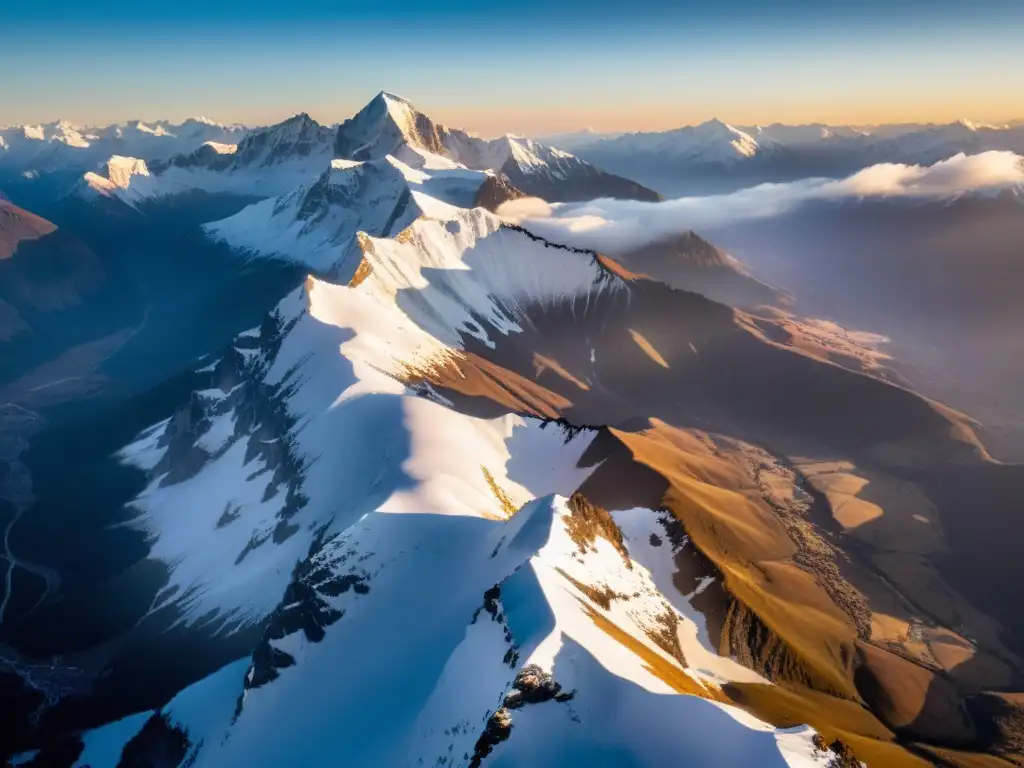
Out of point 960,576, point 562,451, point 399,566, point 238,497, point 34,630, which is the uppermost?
point 399,566

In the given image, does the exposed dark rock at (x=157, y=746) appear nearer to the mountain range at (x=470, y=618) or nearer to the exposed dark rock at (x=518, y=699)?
the mountain range at (x=470, y=618)

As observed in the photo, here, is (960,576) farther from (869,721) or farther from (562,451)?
(562,451)

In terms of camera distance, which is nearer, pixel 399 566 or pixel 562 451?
pixel 399 566

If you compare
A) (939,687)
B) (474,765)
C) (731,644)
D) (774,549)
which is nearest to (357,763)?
(474,765)

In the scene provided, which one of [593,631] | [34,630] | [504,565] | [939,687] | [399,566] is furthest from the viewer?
[34,630]

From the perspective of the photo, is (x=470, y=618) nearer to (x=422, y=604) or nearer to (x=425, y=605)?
(x=425, y=605)

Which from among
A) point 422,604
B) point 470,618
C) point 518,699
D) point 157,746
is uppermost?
point 518,699

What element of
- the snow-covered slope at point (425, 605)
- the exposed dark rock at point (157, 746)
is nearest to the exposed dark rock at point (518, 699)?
the snow-covered slope at point (425, 605)

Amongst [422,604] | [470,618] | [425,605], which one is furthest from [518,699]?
[422,604]

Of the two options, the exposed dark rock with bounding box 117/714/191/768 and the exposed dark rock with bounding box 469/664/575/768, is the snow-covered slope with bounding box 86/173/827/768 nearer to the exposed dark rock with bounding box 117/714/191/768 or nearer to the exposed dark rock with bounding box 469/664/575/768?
the exposed dark rock with bounding box 469/664/575/768

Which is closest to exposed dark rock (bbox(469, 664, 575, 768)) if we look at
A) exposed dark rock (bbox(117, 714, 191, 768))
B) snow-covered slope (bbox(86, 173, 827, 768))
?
snow-covered slope (bbox(86, 173, 827, 768))

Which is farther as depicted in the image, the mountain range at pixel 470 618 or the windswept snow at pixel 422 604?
the mountain range at pixel 470 618
